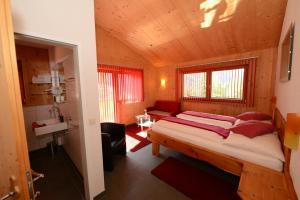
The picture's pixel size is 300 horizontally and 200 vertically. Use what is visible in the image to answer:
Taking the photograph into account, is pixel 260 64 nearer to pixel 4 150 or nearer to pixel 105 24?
pixel 105 24

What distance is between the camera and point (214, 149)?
77.7 inches

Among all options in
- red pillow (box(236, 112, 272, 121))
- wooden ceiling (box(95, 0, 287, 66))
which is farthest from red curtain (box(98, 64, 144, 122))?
red pillow (box(236, 112, 272, 121))

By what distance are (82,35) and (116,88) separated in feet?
9.17

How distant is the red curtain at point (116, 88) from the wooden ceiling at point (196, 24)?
109 centimetres

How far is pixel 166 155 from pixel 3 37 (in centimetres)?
287

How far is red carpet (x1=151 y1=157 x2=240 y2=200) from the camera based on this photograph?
1802 mm

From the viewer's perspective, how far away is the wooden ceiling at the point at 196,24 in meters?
2.40

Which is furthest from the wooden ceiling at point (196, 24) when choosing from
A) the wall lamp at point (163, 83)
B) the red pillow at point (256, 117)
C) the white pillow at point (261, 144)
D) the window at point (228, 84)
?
the white pillow at point (261, 144)

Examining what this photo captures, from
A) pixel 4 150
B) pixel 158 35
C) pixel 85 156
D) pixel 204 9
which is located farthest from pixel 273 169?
pixel 158 35

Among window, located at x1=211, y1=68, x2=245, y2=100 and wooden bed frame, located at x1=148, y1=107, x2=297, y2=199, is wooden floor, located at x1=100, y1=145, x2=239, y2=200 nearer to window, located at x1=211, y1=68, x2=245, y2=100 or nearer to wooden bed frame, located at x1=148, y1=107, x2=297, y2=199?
wooden bed frame, located at x1=148, y1=107, x2=297, y2=199

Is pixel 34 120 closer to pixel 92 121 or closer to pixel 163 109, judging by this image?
pixel 92 121

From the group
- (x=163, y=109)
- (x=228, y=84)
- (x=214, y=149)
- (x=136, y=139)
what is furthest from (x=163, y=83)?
(x=214, y=149)

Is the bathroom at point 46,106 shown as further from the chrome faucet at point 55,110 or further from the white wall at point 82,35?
the white wall at point 82,35

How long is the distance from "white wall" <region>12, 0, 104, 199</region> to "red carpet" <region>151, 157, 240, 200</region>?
3.47 feet
